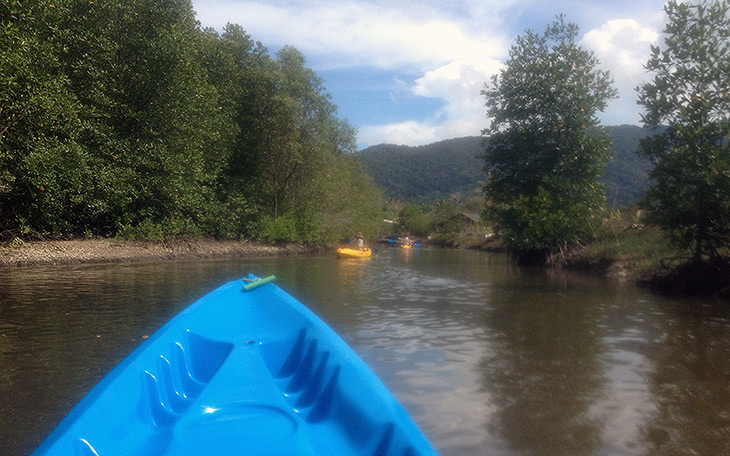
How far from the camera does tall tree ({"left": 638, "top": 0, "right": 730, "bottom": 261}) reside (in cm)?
1002

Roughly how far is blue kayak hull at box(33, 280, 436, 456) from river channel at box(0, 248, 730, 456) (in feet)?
2.94

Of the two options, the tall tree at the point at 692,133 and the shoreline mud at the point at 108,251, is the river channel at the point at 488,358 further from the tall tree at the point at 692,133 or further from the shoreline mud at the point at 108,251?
the shoreline mud at the point at 108,251

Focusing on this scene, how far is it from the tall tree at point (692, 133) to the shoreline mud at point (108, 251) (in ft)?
54.1

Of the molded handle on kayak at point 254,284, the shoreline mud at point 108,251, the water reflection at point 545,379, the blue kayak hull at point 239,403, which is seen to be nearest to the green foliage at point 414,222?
the shoreline mud at point 108,251

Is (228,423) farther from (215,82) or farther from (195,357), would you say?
(215,82)

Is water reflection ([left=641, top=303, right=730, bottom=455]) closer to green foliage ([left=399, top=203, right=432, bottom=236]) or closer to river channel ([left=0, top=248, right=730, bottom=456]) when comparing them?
river channel ([left=0, top=248, right=730, bottom=456])

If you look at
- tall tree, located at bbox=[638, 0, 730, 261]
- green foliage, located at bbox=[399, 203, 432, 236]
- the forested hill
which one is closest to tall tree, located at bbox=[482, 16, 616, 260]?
tall tree, located at bbox=[638, 0, 730, 261]

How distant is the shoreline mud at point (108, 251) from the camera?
48.6 ft

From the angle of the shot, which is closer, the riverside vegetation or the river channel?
the river channel

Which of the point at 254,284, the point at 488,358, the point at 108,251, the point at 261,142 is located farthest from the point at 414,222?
the point at 254,284

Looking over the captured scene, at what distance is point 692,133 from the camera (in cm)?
1029

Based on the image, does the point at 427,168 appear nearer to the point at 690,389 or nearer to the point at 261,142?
the point at 261,142

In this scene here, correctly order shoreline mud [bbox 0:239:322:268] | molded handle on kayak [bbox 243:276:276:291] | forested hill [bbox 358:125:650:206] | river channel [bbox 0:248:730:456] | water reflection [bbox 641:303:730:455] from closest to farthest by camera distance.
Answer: water reflection [bbox 641:303:730:455], river channel [bbox 0:248:730:456], molded handle on kayak [bbox 243:276:276:291], shoreline mud [bbox 0:239:322:268], forested hill [bbox 358:125:650:206]

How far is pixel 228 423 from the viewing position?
2725mm
